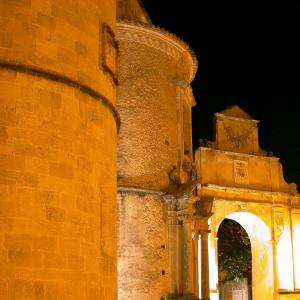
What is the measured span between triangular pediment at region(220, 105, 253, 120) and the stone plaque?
1.82 meters

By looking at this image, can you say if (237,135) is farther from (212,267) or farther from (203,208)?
(203,208)

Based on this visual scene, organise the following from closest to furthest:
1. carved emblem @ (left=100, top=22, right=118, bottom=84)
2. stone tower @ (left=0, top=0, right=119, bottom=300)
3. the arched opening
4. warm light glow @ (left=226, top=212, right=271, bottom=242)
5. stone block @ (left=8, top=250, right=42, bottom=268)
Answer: stone block @ (left=8, top=250, right=42, bottom=268) < stone tower @ (left=0, top=0, right=119, bottom=300) < carved emblem @ (left=100, top=22, right=118, bottom=84) < warm light glow @ (left=226, top=212, right=271, bottom=242) < the arched opening

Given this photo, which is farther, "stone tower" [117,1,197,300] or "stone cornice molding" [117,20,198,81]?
"stone cornice molding" [117,20,198,81]

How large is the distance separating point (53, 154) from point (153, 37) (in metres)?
10.8

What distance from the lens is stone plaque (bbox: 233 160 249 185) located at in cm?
2422

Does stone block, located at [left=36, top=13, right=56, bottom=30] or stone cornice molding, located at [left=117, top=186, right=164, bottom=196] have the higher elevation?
stone block, located at [left=36, top=13, right=56, bottom=30]

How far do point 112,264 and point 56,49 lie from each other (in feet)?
10.5

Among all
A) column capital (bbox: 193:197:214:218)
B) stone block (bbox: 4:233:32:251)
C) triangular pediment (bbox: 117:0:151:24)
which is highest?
triangular pediment (bbox: 117:0:151:24)

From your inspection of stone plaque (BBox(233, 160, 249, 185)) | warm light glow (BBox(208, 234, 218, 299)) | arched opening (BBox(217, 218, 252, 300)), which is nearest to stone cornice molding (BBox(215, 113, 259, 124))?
stone plaque (BBox(233, 160, 249, 185))

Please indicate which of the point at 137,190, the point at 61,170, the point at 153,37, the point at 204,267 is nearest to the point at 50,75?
the point at 61,170

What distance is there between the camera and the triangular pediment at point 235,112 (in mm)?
24422

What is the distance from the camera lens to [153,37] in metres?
17.9

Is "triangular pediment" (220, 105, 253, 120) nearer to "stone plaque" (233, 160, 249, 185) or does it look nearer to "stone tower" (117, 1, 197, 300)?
"stone plaque" (233, 160, 249, 185)

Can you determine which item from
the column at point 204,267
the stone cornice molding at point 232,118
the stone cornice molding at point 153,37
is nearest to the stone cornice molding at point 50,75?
the stone cornice molding at point 153,37
